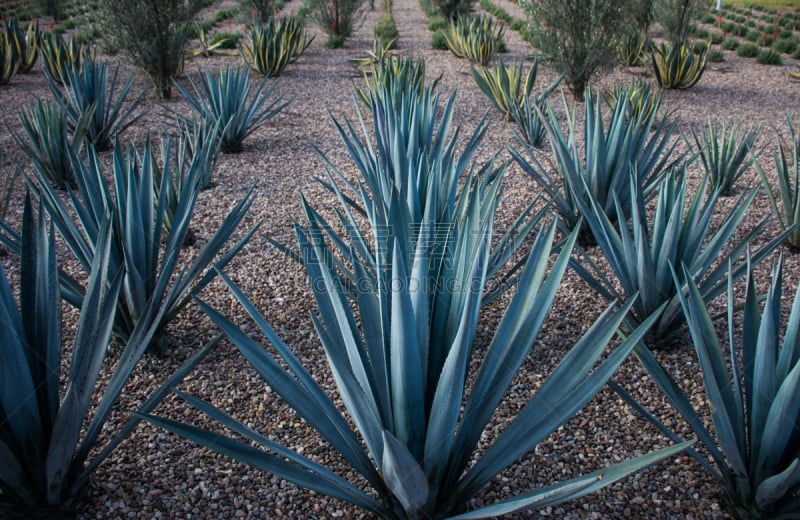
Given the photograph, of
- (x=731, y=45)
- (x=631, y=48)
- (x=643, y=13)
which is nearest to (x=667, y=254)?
(x=631, y=48)

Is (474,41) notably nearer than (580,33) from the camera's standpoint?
No

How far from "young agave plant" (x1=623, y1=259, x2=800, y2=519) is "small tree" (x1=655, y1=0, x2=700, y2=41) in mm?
8838

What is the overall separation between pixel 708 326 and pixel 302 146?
13.3 ft

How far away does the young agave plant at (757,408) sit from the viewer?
4.90ft

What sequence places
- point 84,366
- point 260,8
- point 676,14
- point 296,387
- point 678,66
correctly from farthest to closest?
point 260,8
point 676,14
point 678,66
point 84,366
point 296,387

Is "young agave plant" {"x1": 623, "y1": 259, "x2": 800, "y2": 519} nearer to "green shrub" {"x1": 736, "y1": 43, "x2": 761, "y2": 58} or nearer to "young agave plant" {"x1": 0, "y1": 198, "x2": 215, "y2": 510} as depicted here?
"young agave plant" {"x1": 0, "y1": 198, "x2": 215, "y2": 510}

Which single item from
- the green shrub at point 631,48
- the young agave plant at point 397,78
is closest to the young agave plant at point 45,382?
the young agave plant at point 397,78

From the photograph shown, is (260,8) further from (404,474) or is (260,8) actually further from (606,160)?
(404,474)

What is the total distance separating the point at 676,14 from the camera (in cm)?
913

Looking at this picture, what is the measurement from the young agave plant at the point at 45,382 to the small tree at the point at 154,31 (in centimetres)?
552

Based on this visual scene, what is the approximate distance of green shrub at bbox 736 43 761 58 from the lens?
9.95 metres

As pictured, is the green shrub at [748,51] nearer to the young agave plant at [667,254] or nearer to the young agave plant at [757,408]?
the young agave plant at [667,254]

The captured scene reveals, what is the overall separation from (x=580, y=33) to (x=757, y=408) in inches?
235

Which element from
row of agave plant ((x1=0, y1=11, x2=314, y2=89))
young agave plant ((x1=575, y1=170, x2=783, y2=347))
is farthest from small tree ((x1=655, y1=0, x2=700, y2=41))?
young agave plant ((x1=575, y1=170, x2=783, y2=347))
